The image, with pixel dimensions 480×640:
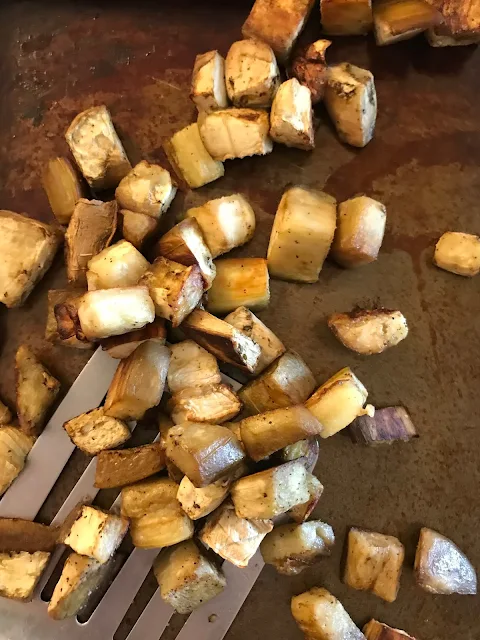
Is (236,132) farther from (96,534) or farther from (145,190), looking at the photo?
(96,534)

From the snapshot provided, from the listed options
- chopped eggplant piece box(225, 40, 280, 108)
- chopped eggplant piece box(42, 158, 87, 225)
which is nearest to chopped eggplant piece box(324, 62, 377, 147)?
chopped eggplant piece box(225, 40, 280, 108)

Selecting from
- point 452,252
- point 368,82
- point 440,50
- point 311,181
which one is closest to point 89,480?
point 311,181

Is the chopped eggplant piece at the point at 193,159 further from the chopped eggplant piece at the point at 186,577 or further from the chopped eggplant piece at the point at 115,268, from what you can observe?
the chopped eggplant piece at the point at 186,577

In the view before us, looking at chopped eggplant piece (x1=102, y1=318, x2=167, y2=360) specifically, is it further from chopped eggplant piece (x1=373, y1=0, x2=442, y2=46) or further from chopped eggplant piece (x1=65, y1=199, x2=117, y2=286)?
chopped eggplant piece (x1=373, y1=0, x2=442, y2=46)

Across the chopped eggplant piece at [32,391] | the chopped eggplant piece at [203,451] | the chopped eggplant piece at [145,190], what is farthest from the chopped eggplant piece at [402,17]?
the chopped eggplant piece at [32,391]

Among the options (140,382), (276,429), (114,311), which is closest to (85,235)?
(114,311)

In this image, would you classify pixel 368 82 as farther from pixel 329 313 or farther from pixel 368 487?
pixel 368 487
